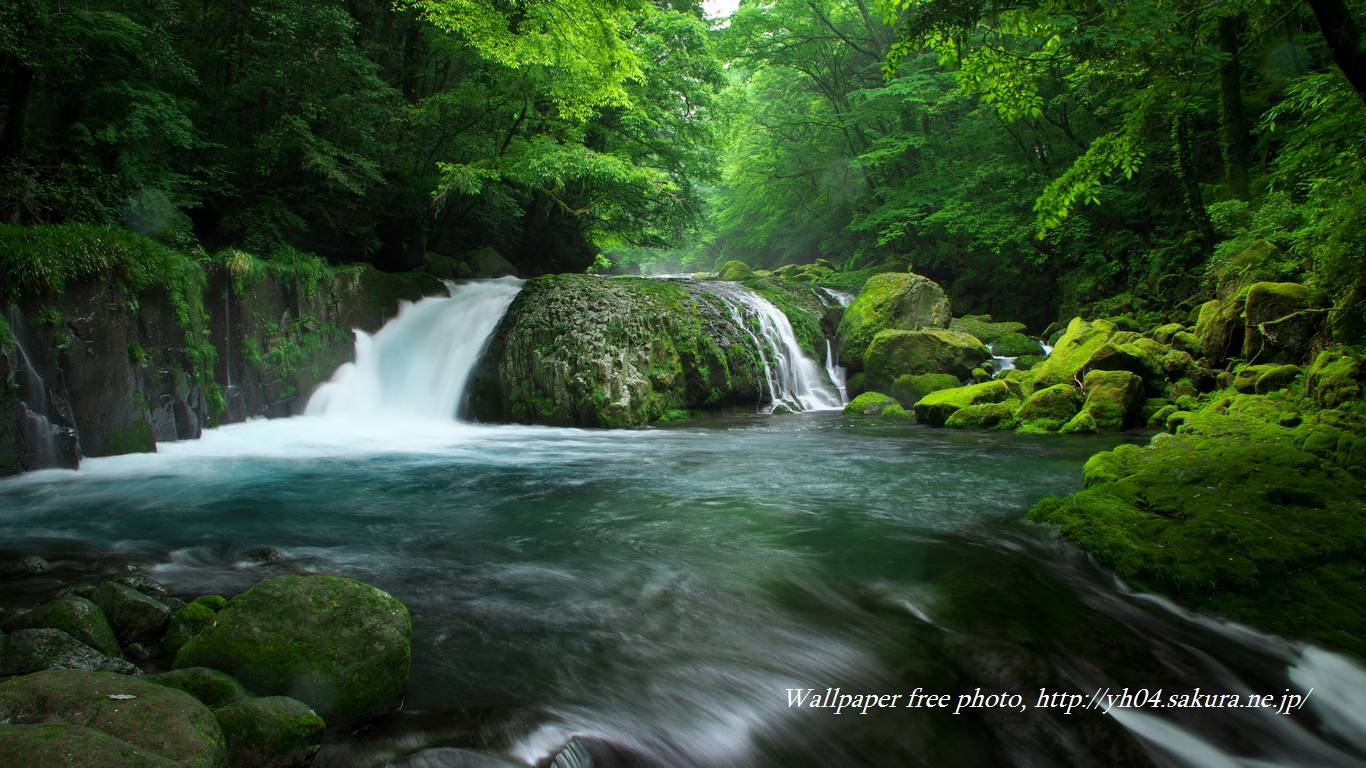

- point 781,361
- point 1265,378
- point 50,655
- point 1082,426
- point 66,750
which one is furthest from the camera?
point 781,361

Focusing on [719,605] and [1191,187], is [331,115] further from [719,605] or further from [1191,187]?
[1191,187]

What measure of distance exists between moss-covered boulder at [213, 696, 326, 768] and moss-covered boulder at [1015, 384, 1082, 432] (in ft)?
33.9

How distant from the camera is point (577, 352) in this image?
11.7 metres

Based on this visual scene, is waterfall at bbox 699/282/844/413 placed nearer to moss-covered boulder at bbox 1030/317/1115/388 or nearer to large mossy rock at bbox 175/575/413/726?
moss-covered boulder at bbox 1030/317/1115/388

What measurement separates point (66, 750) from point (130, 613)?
1635mm

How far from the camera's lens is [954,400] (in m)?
11.2

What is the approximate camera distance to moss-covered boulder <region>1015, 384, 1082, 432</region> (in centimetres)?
996

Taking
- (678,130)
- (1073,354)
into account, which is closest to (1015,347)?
(1073,354)

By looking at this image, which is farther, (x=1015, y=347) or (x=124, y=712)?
(x=1015, y=347)

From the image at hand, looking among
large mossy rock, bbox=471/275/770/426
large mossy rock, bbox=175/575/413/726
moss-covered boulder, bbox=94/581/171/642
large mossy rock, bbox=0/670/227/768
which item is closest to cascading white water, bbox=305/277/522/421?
large mossy rock, bbox=471/275/770/426

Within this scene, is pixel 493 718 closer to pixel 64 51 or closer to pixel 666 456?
pixel 666 456

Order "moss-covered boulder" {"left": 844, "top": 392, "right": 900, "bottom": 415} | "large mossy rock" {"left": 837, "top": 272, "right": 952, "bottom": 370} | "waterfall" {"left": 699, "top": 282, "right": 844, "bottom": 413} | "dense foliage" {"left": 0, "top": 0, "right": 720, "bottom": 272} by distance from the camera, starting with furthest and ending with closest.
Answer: "large mossy rock" {"left": 837, "top": 272, "right": 952, "bottom": 370} < "waterfall" {"left": 699, "top": 282, "right": 844, "bottom": 413} < "moss-covered boulder" {"left": 844, "top": 392, "right": 900, "bottom": 415} < "dense foliage" {"left": 0, "top": 0, "right": 720, "bottom": 272}

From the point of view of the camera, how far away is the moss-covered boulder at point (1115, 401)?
377 inches

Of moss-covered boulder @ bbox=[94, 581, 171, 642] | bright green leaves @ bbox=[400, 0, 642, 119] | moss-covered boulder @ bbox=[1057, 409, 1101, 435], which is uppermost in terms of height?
bright green leaves @ bbox=[400, 0, 642, 119]
